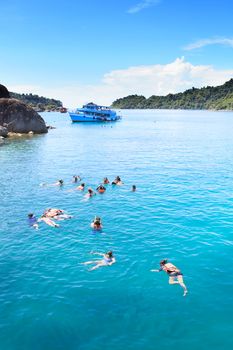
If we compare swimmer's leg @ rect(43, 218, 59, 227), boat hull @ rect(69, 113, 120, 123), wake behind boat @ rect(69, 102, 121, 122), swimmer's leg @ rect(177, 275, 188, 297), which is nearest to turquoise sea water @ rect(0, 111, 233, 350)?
swimmer's leg @ rect(177, 275, 188, 297)

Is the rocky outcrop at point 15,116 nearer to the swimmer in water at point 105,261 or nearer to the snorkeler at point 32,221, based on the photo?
the snorkeler at point 32,221

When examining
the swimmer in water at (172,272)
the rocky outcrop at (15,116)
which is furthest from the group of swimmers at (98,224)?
the rocky outcrop at (15,116)

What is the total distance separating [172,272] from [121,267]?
3.17 metres

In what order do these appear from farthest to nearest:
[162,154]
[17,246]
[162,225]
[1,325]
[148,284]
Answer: [162,154]
[162,225]
[17,246]
[148,284]
[1,325]

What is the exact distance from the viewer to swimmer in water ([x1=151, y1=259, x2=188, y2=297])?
2033 centimetres

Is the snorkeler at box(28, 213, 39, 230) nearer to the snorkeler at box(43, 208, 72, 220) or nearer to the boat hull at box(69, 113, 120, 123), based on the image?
the snorkeler at box(43, 208, 72, 220)

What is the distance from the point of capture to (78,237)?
2669cm

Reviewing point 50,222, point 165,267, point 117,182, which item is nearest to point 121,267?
point 165,267

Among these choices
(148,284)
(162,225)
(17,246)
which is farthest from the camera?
(162,225)

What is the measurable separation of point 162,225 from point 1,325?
1569 centimetres

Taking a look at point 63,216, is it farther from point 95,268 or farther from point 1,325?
point 1,325

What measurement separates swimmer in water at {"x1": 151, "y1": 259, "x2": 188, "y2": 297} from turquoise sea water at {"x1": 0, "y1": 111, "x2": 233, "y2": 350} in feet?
1.17

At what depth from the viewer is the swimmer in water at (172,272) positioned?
20328mm

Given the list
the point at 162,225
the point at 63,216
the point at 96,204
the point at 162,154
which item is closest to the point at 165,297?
the point at 162,225
